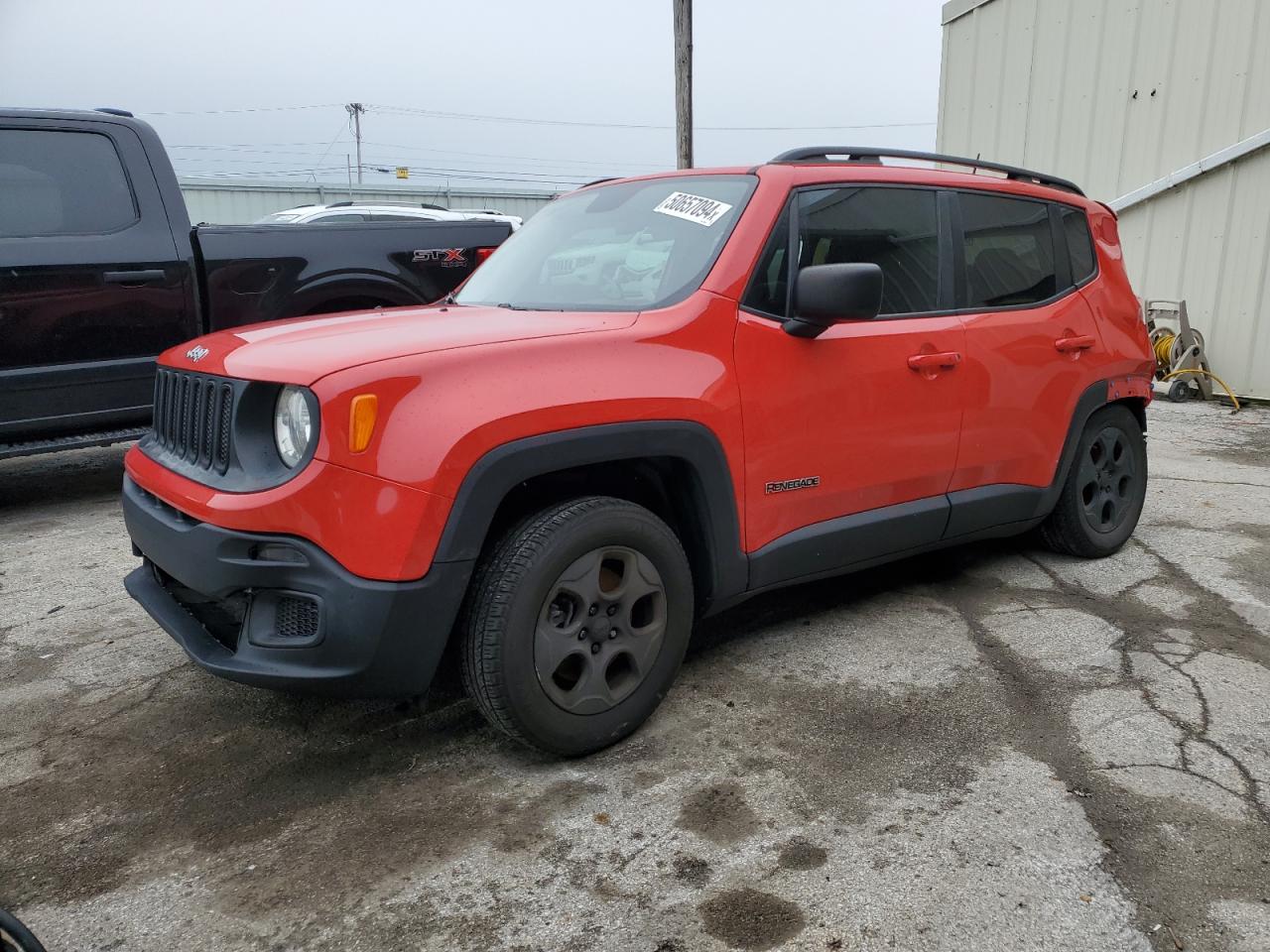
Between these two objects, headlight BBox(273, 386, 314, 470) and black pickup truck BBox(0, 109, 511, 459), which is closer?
headlight BBox(273, 386, 314, 470)

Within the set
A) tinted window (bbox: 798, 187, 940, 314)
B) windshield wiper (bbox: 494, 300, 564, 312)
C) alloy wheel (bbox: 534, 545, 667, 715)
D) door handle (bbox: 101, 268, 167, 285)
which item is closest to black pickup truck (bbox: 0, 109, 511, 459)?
door handle (bbox: 101, 268, 167, 285)

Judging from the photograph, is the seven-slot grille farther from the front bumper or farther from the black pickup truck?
the black pickup truck

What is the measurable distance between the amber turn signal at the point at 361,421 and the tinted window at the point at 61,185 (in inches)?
144

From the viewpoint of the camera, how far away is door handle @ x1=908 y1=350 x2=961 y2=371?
10.8 feet

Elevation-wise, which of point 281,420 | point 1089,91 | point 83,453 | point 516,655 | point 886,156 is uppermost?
point 1089,91

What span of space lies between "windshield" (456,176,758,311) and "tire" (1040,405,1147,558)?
203 centimetres

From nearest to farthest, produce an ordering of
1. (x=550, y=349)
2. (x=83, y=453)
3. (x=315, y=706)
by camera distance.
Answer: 1. (x=550, y=349)
2. (x=315, y=706)
3. (x=83, y=453)

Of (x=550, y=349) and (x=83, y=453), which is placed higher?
(x=550, y=349)

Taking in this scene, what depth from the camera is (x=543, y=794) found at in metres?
2.50

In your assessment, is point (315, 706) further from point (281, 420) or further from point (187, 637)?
point (281, 420)

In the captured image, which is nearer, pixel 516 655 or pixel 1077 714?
pixel 516 655

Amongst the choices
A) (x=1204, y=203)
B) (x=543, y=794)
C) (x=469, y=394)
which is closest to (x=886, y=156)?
(x=469, y=394)

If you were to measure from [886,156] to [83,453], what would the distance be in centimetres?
619

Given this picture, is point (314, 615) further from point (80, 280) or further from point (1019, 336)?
point (80, 280)
